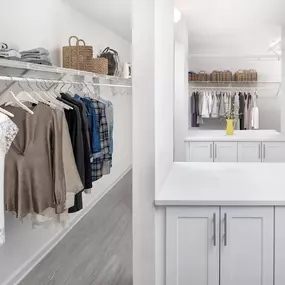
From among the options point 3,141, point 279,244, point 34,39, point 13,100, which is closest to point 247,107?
point 34,39

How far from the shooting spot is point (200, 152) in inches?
202

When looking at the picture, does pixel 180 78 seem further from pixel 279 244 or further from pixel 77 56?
pixel 279 244

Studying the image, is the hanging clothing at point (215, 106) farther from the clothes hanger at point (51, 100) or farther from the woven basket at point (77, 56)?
the clothes hanger at point (51, 100)

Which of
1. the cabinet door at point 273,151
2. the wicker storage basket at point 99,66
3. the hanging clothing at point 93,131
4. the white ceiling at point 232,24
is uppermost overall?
the white ceiling at point 232,24

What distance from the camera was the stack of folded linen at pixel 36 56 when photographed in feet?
9.38

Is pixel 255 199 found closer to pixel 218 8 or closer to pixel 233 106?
pixel 218 8

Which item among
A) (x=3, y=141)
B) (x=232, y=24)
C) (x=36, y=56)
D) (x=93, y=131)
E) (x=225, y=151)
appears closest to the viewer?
(x=3, y=141)

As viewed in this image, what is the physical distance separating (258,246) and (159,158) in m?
0.68

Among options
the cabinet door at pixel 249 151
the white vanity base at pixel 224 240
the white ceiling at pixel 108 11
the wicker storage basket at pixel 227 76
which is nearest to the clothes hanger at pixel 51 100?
the white vanity base at pixel 224 240

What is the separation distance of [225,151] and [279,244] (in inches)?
109

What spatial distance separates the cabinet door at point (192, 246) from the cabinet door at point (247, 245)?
0.05 meters

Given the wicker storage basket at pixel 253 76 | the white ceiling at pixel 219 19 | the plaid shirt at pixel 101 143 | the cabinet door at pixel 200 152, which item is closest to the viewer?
the plaid shirt at pixel 101 143

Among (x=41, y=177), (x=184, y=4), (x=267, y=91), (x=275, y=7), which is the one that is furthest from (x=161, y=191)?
(x=267, y=91)

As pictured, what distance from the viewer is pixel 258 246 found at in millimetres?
2363
